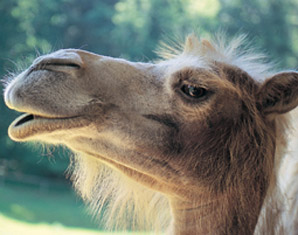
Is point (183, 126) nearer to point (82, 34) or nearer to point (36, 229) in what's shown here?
point (36, 229)

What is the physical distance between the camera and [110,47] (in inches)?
247

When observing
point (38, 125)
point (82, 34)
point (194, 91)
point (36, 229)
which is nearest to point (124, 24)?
point (82, 34)

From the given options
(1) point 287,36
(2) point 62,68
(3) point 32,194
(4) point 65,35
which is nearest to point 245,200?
(2) point 62,68

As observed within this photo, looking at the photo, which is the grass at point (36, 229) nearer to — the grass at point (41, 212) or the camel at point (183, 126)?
the grass at point (41, 212)

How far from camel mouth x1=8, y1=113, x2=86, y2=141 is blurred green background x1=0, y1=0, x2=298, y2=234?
150 inches

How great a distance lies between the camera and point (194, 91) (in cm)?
118

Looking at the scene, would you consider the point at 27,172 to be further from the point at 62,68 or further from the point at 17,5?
the point at 62,68

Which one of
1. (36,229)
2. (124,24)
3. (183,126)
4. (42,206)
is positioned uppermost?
(124,24)

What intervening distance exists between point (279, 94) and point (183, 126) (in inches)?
12.0

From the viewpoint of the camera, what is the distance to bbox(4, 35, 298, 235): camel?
1062 millimetres

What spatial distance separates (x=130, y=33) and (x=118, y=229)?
17.3 ft

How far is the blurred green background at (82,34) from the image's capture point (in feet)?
17.2

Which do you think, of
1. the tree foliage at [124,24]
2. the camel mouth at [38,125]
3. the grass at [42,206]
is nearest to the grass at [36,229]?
the grass at [42,206]

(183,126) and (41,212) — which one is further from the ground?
(183,126)
